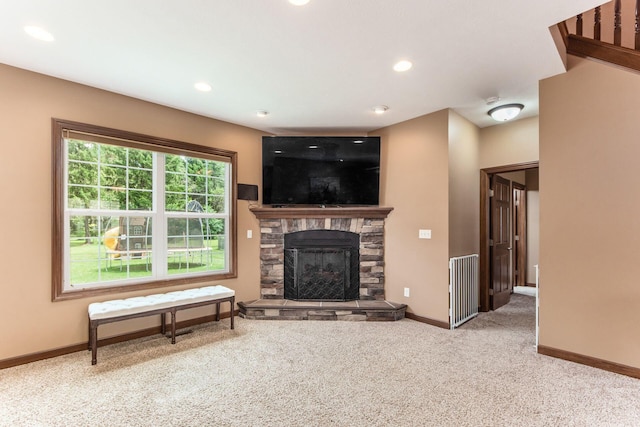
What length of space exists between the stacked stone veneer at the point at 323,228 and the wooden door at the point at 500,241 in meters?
1.65

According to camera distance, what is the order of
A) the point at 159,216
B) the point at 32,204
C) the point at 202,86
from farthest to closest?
the point at 159,216
the point at 202,86
the point at 32,204

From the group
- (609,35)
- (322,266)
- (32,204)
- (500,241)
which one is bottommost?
(322,266)

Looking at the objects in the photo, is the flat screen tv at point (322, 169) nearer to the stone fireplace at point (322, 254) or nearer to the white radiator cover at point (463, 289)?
the stone fireplace at point (322, 254)

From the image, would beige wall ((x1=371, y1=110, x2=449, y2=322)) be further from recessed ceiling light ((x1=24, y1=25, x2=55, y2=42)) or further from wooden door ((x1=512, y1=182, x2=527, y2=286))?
recessed ceiling light ((x1=24, y1=25, x2=55, y2=42))

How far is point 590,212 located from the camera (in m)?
2.70

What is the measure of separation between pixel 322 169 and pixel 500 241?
2913 mm

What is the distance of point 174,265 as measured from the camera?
380cm

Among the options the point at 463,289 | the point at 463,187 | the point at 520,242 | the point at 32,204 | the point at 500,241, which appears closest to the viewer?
the point at 32,204

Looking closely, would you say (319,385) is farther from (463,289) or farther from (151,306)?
(463,289)

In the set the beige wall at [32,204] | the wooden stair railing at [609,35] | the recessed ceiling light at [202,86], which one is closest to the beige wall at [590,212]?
the wooden stair railing at [609,35]

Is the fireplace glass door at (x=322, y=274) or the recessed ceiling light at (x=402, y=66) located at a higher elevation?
the recessed ceiling light at (x=402, y=66)

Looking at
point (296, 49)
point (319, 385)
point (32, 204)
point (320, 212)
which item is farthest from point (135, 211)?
point (319, 385)

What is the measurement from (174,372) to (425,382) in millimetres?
2074

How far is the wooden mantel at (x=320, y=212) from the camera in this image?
4.33 m
